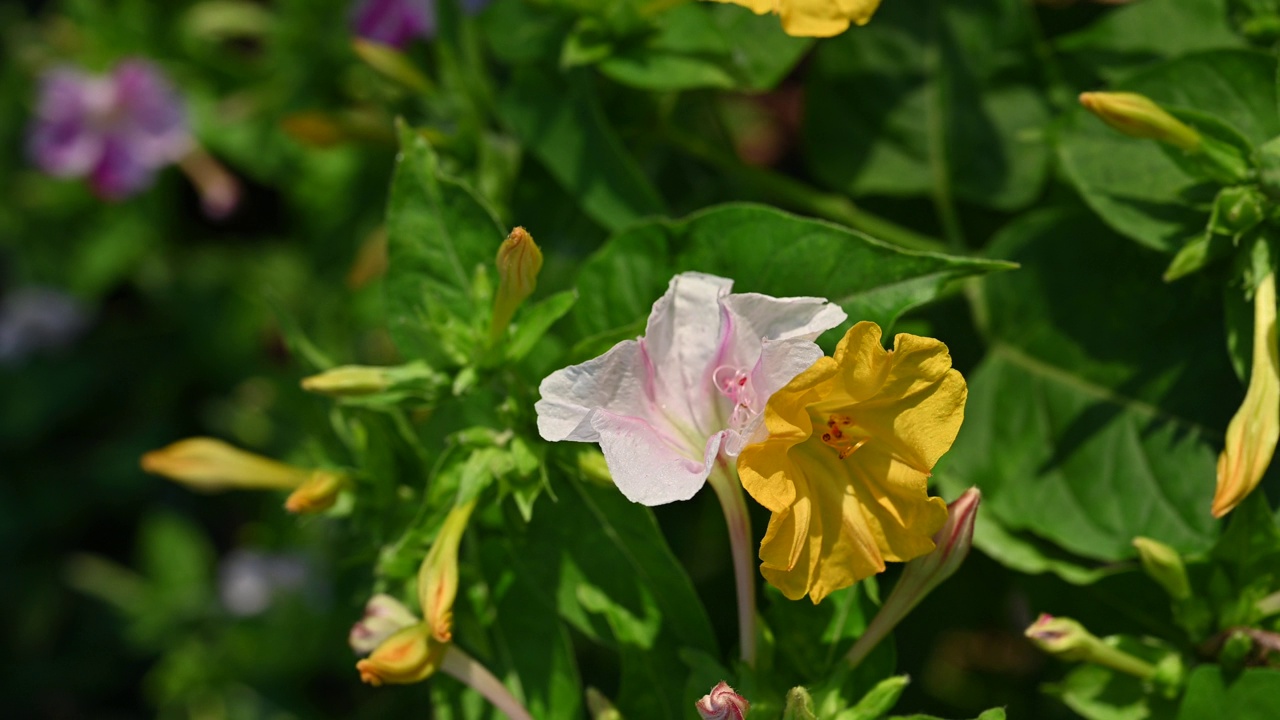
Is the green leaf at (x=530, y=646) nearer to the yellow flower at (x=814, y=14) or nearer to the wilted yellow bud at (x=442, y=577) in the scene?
the wilted yellow bud at (x=442, y=577)

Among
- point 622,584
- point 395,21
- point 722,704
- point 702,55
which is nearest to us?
point 722,704

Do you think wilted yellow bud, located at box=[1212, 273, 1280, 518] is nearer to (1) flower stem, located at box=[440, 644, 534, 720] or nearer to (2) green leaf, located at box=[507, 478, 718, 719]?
(2) green leaf, located at box=[507, 478, 718, 719]

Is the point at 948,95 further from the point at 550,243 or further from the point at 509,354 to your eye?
the point at 509,354

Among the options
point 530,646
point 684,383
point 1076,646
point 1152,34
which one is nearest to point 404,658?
point 530,646

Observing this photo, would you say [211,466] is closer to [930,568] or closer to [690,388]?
[690,388]

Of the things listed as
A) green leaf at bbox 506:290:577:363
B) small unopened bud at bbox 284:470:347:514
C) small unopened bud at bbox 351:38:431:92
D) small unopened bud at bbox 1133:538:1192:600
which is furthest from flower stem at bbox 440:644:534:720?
small unopened bud at bbox 351:38:431:92

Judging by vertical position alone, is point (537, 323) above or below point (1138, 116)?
below

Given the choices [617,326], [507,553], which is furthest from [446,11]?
[507,553]
